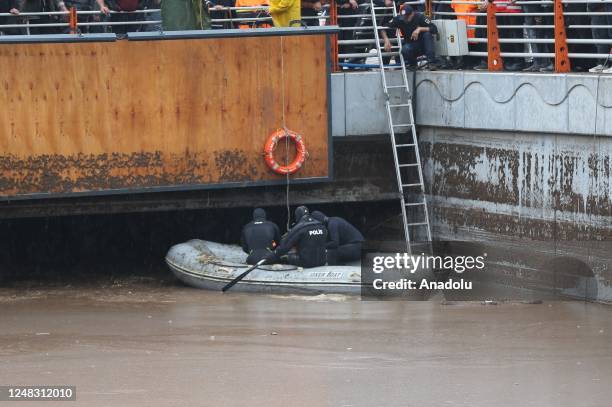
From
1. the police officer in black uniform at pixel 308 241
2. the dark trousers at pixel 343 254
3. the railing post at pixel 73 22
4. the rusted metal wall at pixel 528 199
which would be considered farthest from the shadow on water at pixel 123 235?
the railing post at pixel 73 22

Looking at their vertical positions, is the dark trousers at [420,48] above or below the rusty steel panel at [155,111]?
above

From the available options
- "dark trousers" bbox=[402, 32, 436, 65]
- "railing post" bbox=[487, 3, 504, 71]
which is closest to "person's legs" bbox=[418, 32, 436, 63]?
"dark trousers" bbox=[402, 32, 436, 65]

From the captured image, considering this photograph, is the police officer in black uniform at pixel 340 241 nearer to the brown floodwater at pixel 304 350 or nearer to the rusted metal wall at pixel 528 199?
the brown floodwater at pixel 304 350

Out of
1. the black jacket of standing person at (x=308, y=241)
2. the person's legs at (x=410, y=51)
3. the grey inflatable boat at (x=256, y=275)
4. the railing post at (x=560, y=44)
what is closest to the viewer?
the railing post at (x=560, y=44)

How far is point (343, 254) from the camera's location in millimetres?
19594

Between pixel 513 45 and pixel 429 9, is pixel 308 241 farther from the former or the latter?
pixel 429 9

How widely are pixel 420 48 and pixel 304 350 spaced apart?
7.69 m

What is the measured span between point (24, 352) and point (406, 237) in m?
7.35

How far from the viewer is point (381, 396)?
1227 cm

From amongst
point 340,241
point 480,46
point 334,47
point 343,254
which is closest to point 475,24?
point 480,46

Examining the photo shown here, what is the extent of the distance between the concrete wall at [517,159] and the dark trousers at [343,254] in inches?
62.9

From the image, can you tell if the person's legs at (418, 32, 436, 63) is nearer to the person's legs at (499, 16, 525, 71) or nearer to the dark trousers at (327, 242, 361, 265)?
the person's legs at (499, 16, 525, 71)

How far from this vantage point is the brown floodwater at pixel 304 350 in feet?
40.7

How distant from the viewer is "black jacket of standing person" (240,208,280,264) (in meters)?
19.5
